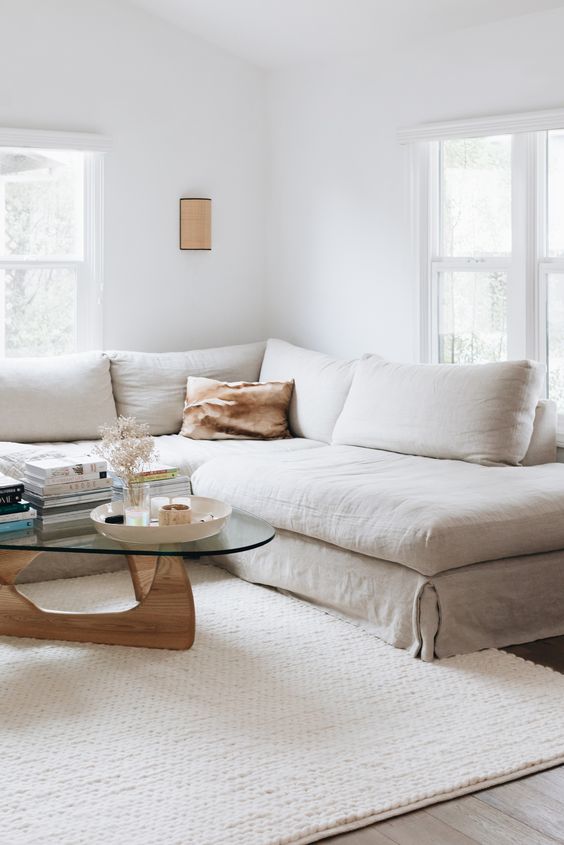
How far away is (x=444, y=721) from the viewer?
2.83 m

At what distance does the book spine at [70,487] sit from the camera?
11.3 feet

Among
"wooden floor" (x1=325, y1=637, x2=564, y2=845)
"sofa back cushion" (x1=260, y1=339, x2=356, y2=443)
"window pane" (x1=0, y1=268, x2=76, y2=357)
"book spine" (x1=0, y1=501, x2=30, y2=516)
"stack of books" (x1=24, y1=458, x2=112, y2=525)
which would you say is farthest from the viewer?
"window pane" (x1=0, y1=268, x2=76, y2=357)

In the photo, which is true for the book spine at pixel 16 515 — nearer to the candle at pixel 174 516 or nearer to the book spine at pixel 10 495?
the book spine at pixel 10 495

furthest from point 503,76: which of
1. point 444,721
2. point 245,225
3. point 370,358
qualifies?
point 444,721

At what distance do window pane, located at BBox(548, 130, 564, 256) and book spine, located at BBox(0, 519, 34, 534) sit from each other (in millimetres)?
2529

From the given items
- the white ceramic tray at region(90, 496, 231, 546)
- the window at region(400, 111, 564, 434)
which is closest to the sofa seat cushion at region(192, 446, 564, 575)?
the white ceramic tray at region(90, 496, 231, 546)

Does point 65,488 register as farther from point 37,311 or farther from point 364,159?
point 364,159

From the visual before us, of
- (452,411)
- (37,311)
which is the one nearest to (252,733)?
(452,411)

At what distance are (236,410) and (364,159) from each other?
143cm

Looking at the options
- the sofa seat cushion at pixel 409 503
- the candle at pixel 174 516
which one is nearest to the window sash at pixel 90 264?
the sofa seat cushion at pixel 409 503

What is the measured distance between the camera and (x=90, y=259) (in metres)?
5.48

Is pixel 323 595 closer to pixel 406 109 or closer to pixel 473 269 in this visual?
pixel 473 269

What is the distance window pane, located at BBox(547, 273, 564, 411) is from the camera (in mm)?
4500

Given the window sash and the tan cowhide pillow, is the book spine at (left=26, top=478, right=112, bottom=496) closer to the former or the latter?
the tan cowhide pillow
